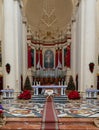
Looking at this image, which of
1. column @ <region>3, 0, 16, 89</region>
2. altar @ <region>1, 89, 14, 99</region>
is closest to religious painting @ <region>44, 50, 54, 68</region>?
column @ <region>3, 0, 16, 89</region>

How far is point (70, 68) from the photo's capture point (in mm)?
25031

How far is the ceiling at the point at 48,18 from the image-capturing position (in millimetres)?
26266

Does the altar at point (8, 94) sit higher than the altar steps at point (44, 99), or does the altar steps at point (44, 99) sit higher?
the altar at point (8, 94)

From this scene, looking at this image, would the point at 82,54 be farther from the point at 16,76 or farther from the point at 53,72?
the point at 53,72

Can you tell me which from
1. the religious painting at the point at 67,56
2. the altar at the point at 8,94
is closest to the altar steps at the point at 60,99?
the altar at the point at 8,94

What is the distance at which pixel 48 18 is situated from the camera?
1049 inches

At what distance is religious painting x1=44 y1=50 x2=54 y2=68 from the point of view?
2694cm

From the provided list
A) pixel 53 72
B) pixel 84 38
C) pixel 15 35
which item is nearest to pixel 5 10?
pixel 15 35

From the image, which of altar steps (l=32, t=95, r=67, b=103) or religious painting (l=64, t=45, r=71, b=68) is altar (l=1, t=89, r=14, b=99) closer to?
altar steps (l=32, t=95, r=67, b=103)

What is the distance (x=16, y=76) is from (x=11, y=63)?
4.06 ft

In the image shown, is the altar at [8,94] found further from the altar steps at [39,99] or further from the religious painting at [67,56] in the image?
the religious painting at [67,56]

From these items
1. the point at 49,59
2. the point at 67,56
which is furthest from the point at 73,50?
the point at 49,59

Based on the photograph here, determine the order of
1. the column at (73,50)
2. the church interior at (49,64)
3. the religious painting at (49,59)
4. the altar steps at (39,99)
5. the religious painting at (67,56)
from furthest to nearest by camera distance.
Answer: the religious painting at (49,59) → the religious painting at (67,56) → the column at (73,50) → the altar steps at (39,99) → the church interior at (49,64)

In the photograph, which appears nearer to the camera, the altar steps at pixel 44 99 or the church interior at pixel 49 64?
the church interior at pixel 49 64
